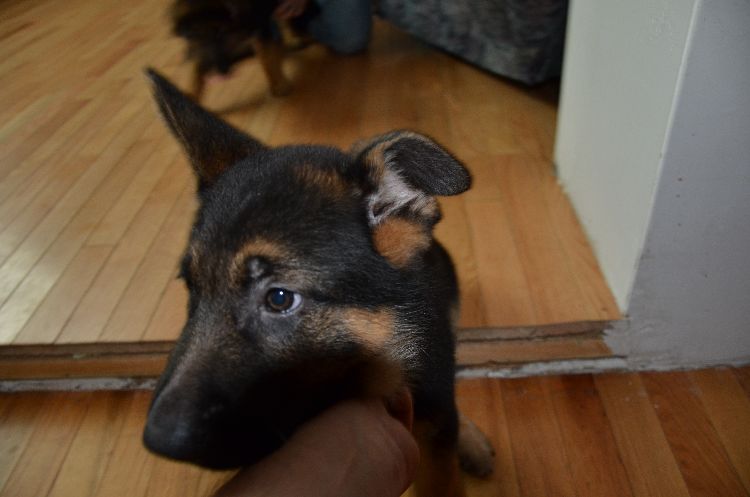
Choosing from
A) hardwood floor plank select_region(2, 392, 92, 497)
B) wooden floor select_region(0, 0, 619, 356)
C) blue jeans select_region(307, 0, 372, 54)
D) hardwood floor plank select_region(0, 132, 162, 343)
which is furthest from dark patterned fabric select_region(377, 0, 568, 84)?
hardwood floor plank select_region(2, 392, 92, 497)

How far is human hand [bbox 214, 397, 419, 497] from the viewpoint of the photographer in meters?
1.13

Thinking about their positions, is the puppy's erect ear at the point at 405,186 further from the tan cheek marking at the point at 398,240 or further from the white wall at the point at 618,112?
the white wall at the point at 618,112

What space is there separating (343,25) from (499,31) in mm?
1558

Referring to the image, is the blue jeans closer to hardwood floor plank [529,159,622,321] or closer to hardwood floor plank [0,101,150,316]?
hardwood floor plank [0,101,150,316]

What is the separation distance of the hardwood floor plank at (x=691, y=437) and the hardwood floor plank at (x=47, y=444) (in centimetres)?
253

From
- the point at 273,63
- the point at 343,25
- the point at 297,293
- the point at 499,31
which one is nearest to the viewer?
the point at 297,293

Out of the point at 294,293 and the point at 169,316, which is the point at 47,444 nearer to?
the point at 169,316

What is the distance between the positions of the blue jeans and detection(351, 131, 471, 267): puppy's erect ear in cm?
382

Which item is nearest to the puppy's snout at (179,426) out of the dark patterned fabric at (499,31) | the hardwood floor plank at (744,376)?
the hardwood floor plank at (744,376)

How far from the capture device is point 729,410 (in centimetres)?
227

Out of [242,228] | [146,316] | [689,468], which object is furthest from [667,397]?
[146,316]

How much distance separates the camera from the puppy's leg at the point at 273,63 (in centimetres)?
461

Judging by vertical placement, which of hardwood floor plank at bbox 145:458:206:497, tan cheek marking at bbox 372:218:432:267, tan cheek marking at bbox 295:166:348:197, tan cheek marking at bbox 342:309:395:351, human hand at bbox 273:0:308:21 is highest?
tan cheek marking at bbox 295:166:348:197

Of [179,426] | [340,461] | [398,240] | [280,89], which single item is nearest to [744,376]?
[398,240]
